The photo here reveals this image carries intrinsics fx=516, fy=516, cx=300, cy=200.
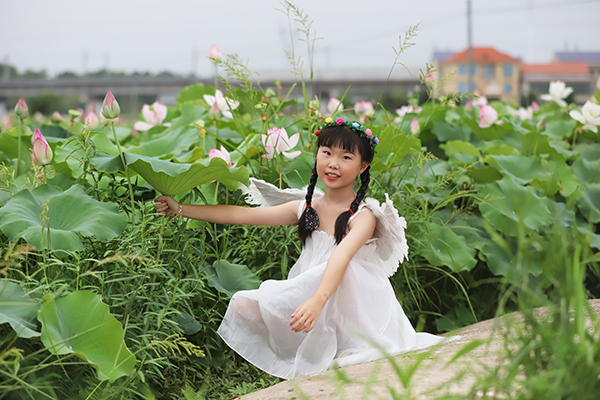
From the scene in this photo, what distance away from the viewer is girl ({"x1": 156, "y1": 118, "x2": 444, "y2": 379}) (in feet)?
6.24

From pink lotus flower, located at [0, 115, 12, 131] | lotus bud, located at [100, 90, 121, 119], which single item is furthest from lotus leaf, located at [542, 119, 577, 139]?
pink lotus flower, located at [0, 115, 12, 131]

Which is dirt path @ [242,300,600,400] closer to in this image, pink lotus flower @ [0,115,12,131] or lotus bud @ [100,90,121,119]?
lotus bud @ [100,90,121,119]

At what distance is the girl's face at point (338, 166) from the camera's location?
194 cm

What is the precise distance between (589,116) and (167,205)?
3021 mm

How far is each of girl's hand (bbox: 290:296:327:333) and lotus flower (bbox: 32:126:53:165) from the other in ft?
3.49

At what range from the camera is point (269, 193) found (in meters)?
2.24

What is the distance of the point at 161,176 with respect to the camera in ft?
6.24

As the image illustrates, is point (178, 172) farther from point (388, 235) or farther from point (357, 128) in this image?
point (388, 235)

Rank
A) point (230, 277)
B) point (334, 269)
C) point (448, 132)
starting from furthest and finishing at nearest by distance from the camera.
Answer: point (448, 132), point (230, 277), point (334, 269)

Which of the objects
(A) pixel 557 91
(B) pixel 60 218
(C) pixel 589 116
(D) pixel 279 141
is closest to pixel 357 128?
(D) pixel 279 141

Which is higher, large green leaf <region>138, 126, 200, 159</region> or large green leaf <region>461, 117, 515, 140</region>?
large green leaf <region>138, 126, 200, 159</region>

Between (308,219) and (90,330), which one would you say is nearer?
(90,330)

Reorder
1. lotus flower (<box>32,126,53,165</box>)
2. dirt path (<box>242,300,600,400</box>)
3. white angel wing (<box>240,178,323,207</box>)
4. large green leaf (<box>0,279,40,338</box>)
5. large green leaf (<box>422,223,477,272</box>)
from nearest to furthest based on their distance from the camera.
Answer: dirt path (<box>242,300,600,400</box>) → large green leaf (<box>0,279,40,338</box>) → lotus flower (<box>32,126,53,165</box>) → white angel wing (<box>240,178,323,207</box>) → large green leaf (<box>422,223,477,272</box>)

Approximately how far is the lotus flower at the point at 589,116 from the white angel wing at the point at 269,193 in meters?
2.34
